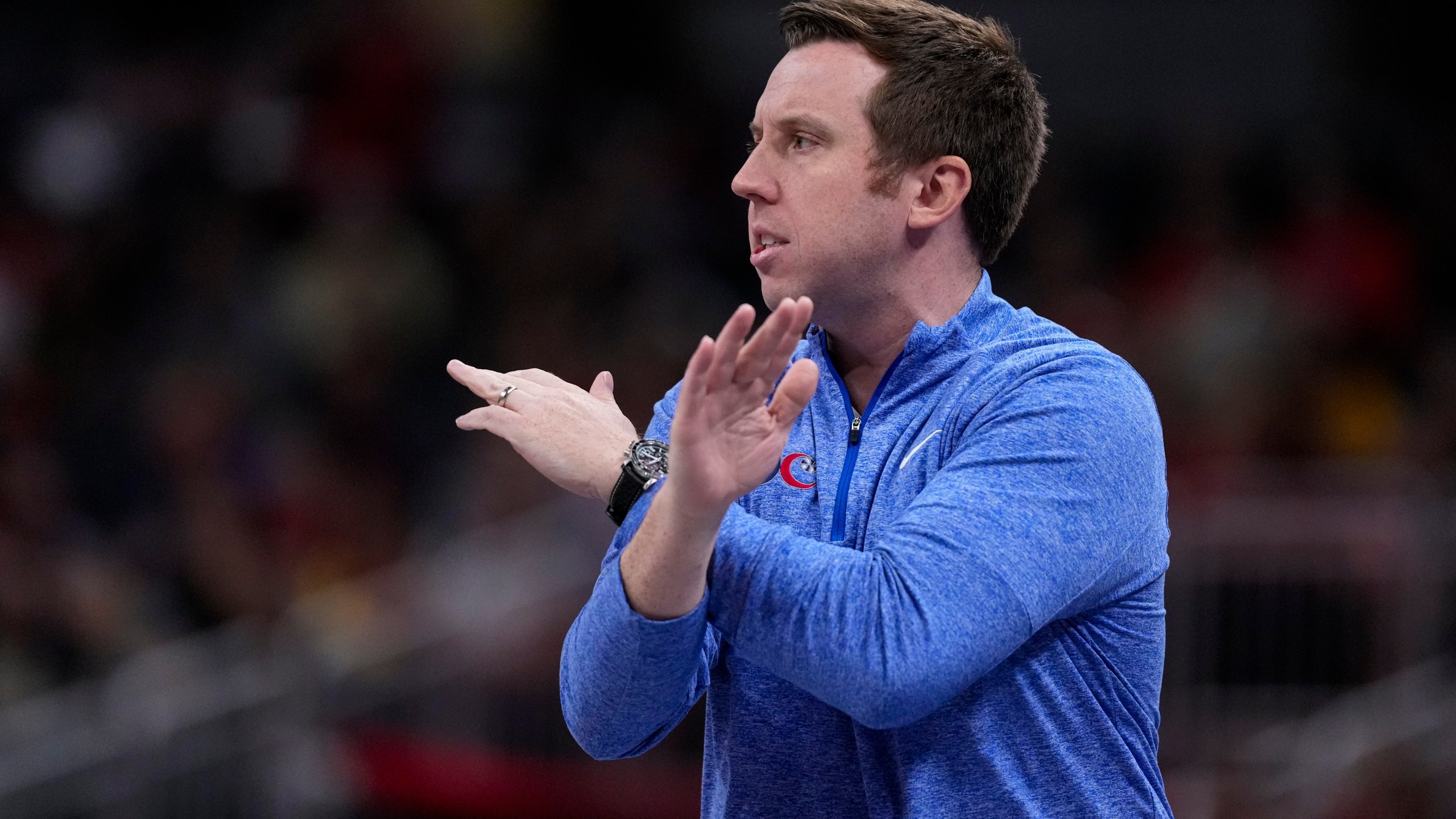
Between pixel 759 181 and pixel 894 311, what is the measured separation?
28cm

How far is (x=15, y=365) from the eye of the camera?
23.6ft

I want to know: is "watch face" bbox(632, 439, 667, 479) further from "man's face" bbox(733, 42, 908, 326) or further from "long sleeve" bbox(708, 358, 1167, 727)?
"man's face" bbox(733, 42, 908, 326)

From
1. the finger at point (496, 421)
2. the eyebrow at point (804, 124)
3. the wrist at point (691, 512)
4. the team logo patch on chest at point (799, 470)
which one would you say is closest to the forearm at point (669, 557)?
the wrist at point (691, 512)

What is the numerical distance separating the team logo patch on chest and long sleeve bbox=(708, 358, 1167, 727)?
0.23 metres

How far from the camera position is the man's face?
2270 millimetres

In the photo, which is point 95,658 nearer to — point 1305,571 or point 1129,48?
point 1305,571

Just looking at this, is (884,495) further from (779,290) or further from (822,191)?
(822,191)

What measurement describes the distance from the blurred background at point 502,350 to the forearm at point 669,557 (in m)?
3.82

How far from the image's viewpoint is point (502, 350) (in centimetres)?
739

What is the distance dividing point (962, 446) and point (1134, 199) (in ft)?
19.8

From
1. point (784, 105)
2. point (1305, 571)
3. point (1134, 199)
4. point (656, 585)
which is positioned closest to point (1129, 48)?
point (1134, 199)

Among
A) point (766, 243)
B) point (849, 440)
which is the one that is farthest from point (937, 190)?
point (849, 440)

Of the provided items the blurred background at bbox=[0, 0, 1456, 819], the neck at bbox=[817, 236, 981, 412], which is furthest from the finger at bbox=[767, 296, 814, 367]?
the blurred background at bbox=[0, 0, 1456, 819]

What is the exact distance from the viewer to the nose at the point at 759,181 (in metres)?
2.28
